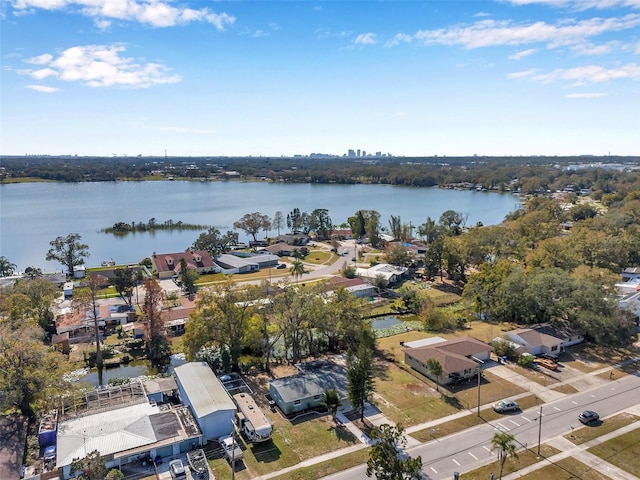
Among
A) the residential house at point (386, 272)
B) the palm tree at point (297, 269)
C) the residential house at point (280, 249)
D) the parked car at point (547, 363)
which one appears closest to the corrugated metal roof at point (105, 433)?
the parked car at point (547, 363)

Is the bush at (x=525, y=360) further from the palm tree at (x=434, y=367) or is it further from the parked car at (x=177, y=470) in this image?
the parked car at (x=177, y=470)

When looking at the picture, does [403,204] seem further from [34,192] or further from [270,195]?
[34,192]

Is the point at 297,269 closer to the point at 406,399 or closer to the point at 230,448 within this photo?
the point at 406,399

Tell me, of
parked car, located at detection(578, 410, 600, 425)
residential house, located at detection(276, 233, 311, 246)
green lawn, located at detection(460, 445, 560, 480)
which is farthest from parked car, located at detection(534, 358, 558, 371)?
residential house, located at detection(276, 233, 311, 246)

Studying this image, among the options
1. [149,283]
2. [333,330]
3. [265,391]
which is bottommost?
[265,391]

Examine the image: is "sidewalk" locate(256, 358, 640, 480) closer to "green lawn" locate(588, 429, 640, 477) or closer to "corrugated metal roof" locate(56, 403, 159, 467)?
"green lawn" locate(588, 429, 640, 477)

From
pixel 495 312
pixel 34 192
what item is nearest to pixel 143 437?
pixel 495 312
